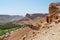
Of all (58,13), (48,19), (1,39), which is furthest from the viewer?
(1,39)

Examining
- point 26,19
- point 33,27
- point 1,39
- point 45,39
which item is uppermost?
point 45,39

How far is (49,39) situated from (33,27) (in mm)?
10218

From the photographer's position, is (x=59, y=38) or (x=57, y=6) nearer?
(x=59, y=38)

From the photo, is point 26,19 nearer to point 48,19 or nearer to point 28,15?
point 28,15

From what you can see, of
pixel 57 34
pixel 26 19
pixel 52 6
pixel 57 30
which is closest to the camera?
pixel 57 34

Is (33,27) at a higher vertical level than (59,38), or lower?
lower

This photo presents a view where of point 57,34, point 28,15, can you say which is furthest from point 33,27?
point 28,15

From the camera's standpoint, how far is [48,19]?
20109 millimetres

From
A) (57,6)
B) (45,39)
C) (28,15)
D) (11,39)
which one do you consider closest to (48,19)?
(57,6)

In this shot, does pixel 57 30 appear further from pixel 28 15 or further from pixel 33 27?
pixel 28 15

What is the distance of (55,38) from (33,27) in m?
10.5

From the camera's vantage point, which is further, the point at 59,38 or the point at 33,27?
the point at 33,27

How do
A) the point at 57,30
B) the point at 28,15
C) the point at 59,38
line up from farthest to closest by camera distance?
the point at 28,15
the point at 57,30
the point at 59,38

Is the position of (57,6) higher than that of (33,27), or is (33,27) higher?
(57,6)
